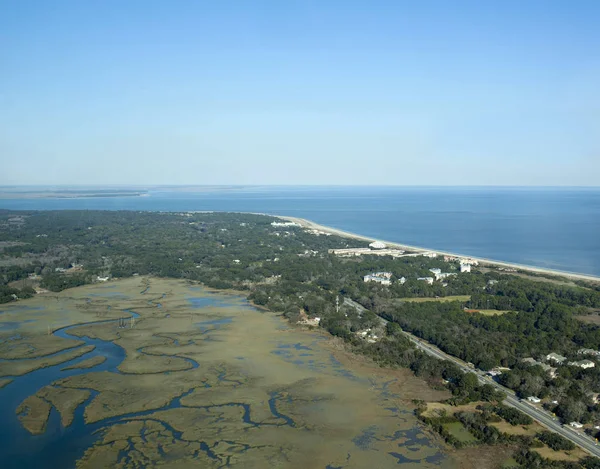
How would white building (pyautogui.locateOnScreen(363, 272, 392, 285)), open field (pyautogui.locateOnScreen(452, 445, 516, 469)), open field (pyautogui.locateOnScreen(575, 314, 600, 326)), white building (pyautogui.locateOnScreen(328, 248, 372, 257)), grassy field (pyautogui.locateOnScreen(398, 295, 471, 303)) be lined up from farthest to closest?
white building (pyautogui.locateOnScreen(328, 248, 372, 257)) < white building (pyautogui.locateOnScreen(363, 272, 392, 285)) < grassy field (pyautogui.locateOnScreen(398, 295, 471, 303)) < open field (pyautogui.locateOnScreen(575, 314, 600, 326)) < open field (pyautogui.locateOnScreen(452, 445, 516, 469))

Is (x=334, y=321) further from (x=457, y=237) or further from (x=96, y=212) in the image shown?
(x=96, y=212)

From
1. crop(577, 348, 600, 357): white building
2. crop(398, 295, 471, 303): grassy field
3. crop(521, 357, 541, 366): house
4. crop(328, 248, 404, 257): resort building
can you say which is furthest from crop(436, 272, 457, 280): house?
crop(521, 357, 541, 366): house

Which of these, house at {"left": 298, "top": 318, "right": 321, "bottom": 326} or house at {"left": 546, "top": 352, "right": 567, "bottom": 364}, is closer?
house at {"left": 546, "top": 352, "right": 567, "bottom": 364}

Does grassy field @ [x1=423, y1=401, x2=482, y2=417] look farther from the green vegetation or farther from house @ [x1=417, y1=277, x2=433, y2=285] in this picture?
house @ [x1=417, y1=277, x2=433, y2=285]

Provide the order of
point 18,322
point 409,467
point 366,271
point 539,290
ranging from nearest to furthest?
point 409,467 → point 18,322 → point 539,290 → point 366,271

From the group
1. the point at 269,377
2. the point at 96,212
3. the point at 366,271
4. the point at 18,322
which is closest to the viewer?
the point at 269,377

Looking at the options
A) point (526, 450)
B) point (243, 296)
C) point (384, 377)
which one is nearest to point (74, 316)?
point (243, 296)
